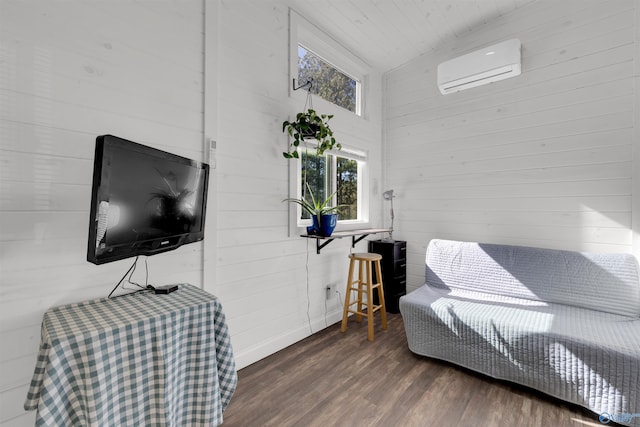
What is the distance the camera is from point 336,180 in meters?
3.13

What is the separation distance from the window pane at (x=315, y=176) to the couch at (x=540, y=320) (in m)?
1.22

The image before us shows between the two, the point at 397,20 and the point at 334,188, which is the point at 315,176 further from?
the point at 397,20

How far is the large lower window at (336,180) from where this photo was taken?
2.74 m

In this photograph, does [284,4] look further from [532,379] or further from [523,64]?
[532,379]

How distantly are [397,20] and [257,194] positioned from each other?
2047 millimetres

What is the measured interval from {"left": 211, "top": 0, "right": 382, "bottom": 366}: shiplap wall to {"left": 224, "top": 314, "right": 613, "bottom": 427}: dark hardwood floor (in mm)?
305

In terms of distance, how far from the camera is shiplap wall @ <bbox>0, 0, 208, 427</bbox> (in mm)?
1251

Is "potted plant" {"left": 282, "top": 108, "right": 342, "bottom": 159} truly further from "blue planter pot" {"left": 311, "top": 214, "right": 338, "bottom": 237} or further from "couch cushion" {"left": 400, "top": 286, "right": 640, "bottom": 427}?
"couch cushion" {"left": 400, "top": 286, "right": 640, "bottom": 427}

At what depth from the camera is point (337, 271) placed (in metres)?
3.01

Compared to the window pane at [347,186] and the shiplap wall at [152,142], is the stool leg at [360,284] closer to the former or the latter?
the shiplap wall at [152,142]

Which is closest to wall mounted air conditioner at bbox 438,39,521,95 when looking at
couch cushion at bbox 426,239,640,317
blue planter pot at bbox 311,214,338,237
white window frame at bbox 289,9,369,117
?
white window frame at bbox 289,9,369,117

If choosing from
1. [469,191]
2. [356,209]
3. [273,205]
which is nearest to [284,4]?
[273,205]

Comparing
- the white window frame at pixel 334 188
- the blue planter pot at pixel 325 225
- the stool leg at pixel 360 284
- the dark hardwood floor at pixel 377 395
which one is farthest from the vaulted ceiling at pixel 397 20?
the dark hardwood floor at pixel 377 395

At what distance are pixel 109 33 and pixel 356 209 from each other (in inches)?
101
